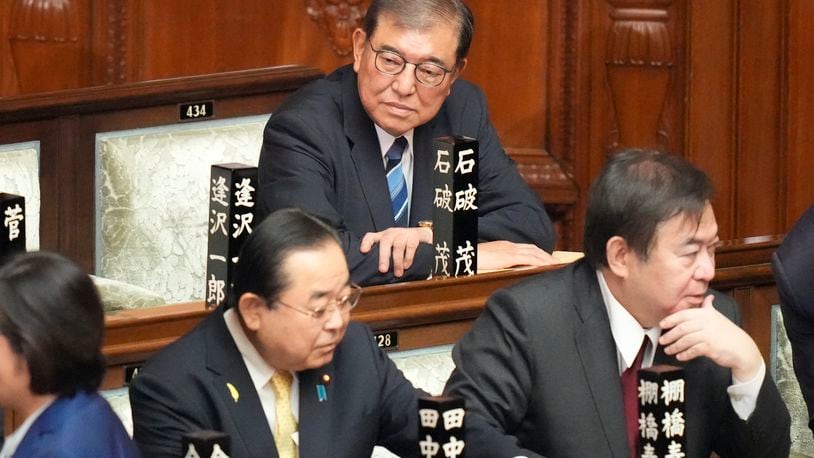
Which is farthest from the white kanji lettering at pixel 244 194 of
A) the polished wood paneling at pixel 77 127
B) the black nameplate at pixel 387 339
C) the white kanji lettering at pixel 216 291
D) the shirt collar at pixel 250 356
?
the polished wood paneling at pixel 77 127

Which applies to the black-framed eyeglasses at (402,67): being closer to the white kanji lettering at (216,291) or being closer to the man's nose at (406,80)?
the man's nose at (406,80)

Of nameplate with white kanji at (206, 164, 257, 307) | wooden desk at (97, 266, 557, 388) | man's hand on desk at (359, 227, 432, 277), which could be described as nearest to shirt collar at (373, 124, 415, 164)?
man's hand on desk at (359, 227, 432, 277)

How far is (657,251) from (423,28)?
1257 mm

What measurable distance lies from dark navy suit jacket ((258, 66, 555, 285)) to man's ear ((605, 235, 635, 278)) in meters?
0.98

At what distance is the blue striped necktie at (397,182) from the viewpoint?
3.82 m

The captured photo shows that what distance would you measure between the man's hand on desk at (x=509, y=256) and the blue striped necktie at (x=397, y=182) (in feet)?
1.05

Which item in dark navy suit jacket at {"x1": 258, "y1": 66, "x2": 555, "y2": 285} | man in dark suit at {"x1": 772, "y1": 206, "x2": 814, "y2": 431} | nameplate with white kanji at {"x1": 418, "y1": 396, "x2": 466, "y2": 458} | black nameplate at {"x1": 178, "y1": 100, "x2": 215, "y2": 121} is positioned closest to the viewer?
nameplate with white kanji at {"x1": 418, "y1": 396, "x2": 466, "y2": 458}

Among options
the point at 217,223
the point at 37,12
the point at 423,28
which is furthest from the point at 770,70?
the point at 217,223

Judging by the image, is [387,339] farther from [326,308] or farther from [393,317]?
[326,308]

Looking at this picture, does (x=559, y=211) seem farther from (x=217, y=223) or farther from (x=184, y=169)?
(x=217, y=223)

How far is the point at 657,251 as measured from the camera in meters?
2.65

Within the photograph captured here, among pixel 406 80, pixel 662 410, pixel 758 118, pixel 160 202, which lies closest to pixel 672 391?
pixel 662 410

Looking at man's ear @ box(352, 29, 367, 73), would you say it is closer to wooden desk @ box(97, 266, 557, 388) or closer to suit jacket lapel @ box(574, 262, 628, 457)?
wooden desk @ box(97, 266, 557, 388)

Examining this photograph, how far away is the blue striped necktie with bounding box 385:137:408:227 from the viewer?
12.5 ft
